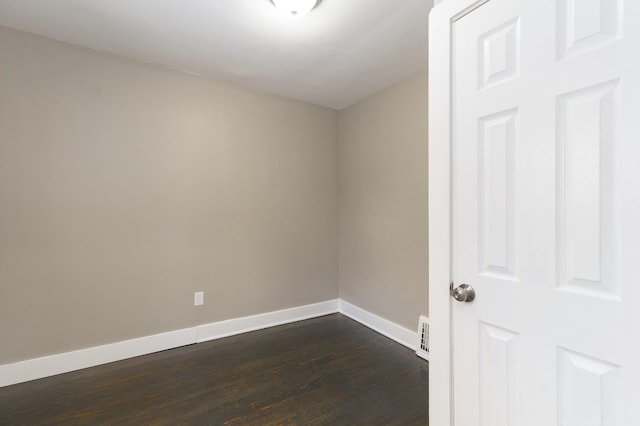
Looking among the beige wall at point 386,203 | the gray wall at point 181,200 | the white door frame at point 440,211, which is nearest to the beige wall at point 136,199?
the gray wall at point 181,200

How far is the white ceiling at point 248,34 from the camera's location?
1.83m

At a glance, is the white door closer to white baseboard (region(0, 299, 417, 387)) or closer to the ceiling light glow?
the ceiling light glow

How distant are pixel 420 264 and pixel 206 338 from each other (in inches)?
84.3

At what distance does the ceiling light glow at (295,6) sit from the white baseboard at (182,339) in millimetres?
2677

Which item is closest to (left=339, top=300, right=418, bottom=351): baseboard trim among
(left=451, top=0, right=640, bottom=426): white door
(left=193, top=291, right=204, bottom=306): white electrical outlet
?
(left=451, top=0, right=640, bottom=426): white door

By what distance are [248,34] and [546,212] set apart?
84.9 inches

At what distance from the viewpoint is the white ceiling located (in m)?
1.83

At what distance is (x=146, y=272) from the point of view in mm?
2506

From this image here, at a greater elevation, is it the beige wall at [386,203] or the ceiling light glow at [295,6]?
the ceiling light glow at [295,6]

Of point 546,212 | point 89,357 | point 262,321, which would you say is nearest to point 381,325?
point 262,321

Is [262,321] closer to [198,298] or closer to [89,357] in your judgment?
[198,298]

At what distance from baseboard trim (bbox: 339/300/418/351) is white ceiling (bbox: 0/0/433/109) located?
7.90 ft

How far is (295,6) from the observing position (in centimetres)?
175

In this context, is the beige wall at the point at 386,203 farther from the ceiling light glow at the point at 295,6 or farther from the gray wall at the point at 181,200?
the ceiling light glow at the point at 295,6
